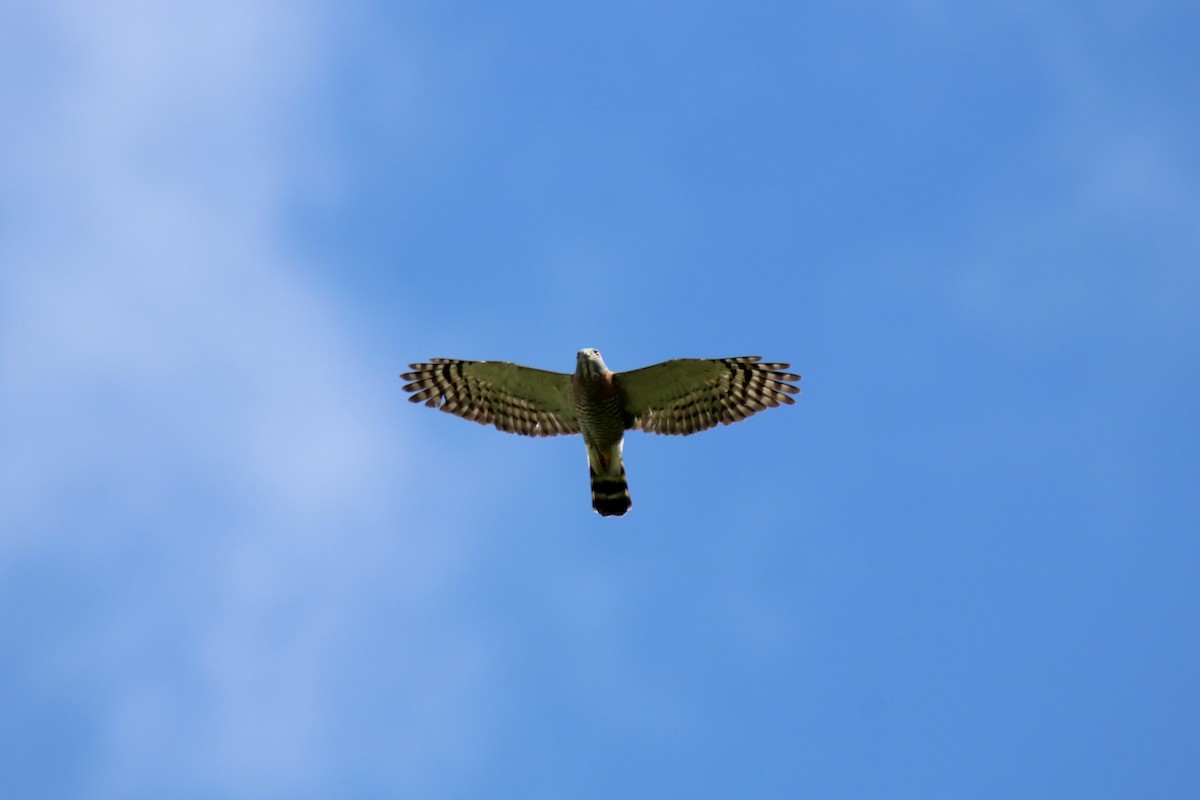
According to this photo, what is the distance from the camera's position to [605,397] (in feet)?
50.8

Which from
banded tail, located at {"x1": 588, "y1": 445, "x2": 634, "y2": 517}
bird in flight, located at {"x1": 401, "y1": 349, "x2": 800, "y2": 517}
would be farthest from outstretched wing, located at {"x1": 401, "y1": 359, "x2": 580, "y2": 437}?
banded tail, located at {"x1": 588, "y1": 445, "x2": 634, "y2": 517}

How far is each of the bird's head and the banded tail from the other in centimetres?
135

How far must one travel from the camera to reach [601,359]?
15336 millimetres

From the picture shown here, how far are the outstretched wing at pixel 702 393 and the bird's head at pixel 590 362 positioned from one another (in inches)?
13.2

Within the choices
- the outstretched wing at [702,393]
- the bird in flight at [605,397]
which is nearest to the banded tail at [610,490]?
the bird in flight at [605,397]

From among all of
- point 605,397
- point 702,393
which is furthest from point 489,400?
point 702,393

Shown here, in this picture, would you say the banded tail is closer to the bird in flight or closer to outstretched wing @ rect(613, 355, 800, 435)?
the bird in flight

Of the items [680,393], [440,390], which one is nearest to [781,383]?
[680,393]

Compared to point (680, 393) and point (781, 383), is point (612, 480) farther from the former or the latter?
point (781, 383)

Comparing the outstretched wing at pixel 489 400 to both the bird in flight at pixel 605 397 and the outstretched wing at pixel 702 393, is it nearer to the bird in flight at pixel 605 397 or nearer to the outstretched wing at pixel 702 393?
the bird in flight at pixel 605 397

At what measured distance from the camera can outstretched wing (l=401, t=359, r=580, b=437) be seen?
53.2 ft

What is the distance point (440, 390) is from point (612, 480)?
8.13 ft

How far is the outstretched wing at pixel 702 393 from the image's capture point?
51.3 feet

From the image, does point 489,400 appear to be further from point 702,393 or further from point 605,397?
point 702,393
